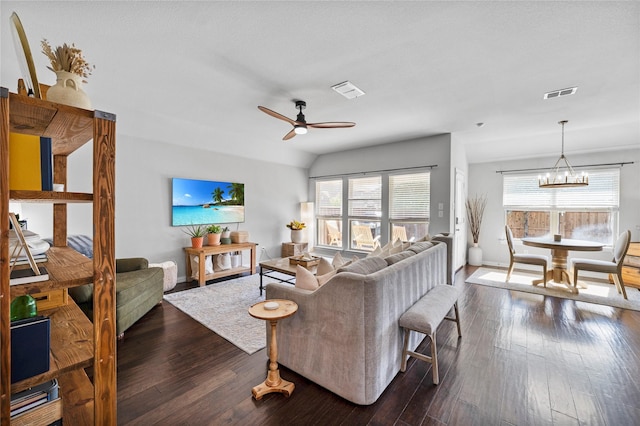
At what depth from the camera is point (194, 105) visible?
11.3 feet

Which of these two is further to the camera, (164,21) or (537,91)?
(537,91)

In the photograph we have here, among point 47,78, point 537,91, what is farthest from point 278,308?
point 537,91

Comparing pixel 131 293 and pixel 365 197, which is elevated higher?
pixel 365 197

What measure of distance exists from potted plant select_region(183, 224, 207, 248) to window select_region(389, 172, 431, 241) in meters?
3.68

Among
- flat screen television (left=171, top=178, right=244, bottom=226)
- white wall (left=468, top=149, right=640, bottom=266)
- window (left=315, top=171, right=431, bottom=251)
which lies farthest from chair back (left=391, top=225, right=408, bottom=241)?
flat screen television (left=171, top=178, right=244, bottom=226)

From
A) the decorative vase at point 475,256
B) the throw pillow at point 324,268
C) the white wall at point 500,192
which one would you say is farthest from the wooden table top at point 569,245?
the throw pillow at point 324,268

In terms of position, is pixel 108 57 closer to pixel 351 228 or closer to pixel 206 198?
pixel 206 198

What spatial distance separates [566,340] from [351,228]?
4195 millimetres

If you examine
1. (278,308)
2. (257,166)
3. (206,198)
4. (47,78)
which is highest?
(47,78)

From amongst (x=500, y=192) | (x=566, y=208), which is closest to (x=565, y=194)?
(x=566, y=208)

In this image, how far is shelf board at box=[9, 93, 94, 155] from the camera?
91 centimetres

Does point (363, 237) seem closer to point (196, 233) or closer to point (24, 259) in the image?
point (196, 233)

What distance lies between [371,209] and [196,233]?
3.57 metres

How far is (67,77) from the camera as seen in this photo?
3.48 feet
